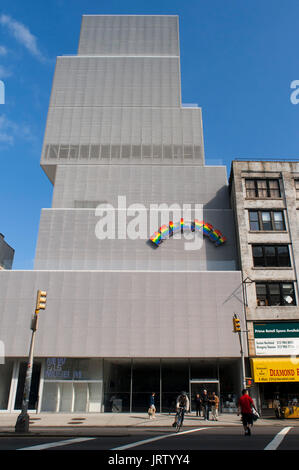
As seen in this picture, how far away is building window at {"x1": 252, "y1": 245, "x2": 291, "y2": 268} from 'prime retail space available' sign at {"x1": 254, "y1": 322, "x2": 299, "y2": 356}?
5.67 m

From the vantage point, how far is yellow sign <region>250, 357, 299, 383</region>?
90.7 feet

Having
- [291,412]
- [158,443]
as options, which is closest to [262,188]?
[291,412]

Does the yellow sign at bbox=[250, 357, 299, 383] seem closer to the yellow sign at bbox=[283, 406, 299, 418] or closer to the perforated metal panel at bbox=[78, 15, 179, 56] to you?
the yellow sign at bbox=[283, 406, 299, 418]

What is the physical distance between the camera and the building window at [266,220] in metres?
33.9

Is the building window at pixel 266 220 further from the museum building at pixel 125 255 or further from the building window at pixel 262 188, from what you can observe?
the museum building at pixel 125 255

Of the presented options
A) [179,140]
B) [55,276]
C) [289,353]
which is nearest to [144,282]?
[55,276]

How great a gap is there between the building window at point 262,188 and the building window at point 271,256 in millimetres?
5522

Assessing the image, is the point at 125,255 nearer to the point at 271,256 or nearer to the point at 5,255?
the point at 271,256

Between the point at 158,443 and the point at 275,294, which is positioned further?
the point at 275,294

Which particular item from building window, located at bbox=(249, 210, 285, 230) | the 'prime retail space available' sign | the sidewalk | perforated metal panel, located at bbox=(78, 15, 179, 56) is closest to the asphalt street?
the sidewalk

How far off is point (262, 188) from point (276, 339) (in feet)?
50.1

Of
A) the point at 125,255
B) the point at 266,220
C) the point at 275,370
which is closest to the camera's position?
the point at 275,370

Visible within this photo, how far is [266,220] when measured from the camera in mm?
34250
